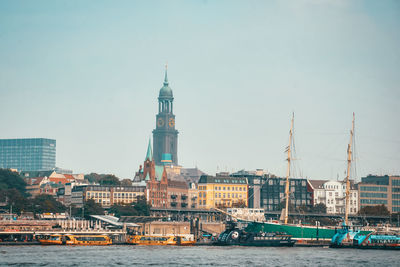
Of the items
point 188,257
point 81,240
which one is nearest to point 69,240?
point 81,240

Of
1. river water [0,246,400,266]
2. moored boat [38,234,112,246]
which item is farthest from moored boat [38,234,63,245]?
river water [0,246,400,266]

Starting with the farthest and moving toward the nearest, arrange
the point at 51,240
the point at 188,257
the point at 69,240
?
1. the point at 69,240
2. the point at 51,240
3. the point at 188,257

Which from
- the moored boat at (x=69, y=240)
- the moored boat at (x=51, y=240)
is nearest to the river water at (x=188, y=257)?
the moored boat at (x=51, y=240)

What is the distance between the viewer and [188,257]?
155500 mm

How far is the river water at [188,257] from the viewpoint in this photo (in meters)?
142

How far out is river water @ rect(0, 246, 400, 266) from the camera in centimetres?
14212

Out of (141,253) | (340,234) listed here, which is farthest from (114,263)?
(340,234)

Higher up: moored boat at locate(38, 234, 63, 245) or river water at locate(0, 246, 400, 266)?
moored boat at locate(38, 234, 63, 245)

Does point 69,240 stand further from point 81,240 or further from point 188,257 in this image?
point 188,257

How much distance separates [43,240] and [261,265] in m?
69.3

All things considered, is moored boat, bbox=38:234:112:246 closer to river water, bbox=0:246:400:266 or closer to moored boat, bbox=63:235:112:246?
moored boat, bbox=63:235:112:246

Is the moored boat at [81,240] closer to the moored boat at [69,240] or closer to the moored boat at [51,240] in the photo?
the moored boat at [69,240]

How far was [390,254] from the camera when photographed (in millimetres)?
172750

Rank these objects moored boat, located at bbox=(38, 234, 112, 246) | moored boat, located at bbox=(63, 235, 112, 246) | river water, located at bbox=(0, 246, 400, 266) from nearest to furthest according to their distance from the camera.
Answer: river water, located at bbox=(0, 246, 400, 266) < moored boat, located at bbox=(38, 234, 112, 246) < moored boat, located at bbox=(63, 235, 112, 246)
